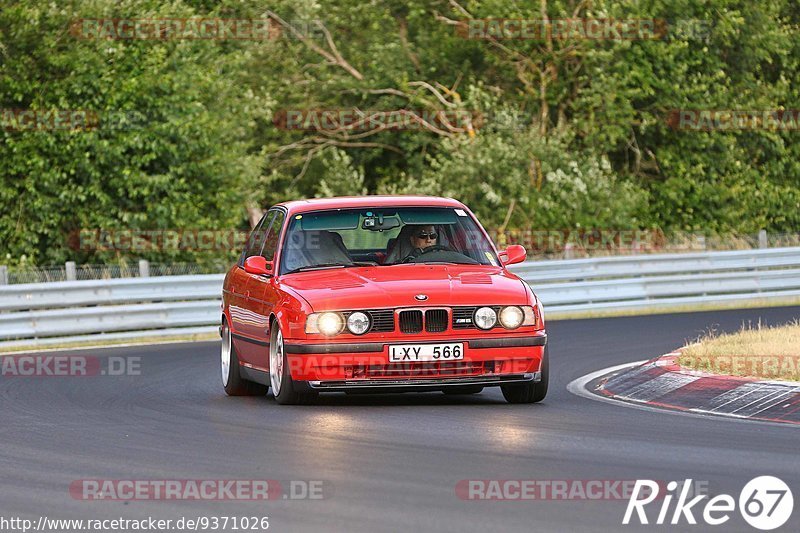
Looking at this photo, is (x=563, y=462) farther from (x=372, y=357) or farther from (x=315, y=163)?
(x=315, y=163)

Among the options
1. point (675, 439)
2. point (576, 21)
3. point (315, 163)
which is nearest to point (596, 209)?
point (576, 21)

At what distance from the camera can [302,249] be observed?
1364cm

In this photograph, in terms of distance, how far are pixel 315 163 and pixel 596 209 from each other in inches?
367

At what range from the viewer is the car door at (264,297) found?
13.2 metres

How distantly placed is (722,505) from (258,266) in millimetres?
6569

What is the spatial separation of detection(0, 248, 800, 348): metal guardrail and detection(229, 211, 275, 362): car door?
8418 millimetres

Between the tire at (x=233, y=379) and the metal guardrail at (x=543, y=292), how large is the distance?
847 centimetres

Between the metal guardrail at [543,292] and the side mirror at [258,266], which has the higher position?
the side mirror at [258,266]
